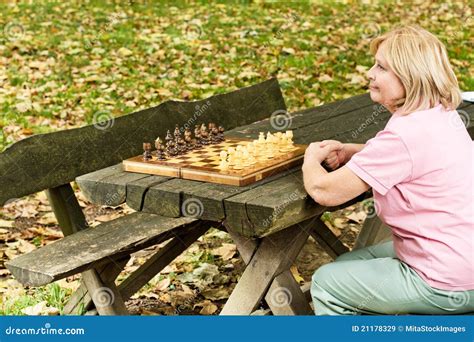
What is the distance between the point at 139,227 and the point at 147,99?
17.2 ft

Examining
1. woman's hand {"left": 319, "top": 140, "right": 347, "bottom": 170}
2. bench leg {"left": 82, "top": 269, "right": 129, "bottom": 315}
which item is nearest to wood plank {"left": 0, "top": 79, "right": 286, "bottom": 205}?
bench leg {"left": 82, "top": 269, "right": 129, "bottom": 315}

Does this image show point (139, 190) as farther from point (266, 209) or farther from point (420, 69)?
point (420, 69)

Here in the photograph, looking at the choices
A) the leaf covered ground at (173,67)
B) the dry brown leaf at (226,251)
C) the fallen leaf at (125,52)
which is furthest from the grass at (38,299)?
the fallen leaf at (125,52)

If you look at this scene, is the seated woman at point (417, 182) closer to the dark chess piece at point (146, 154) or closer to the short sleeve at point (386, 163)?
the short sleeve at point (386, 163)

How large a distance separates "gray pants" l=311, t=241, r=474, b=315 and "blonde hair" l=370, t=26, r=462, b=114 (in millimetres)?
624

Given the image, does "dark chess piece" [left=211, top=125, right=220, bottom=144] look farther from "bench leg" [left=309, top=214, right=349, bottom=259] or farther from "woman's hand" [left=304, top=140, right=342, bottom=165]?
"bench leg" [left=309, top=214, right=349, bottom=259]

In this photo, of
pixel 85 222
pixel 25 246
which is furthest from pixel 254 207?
pixel 25 246

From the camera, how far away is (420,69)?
3105 millimetres

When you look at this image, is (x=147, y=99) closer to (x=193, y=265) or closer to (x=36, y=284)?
(x=193, y=265)

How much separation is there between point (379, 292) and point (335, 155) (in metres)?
0.66

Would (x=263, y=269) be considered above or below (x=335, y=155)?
below

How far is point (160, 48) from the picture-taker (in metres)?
11.2

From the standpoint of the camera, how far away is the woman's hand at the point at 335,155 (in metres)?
3.50

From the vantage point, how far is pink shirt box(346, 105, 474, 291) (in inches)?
121
